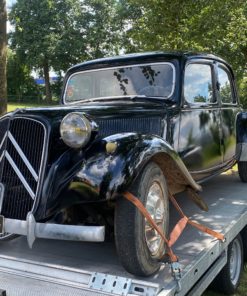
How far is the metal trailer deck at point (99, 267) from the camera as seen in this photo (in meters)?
2.31

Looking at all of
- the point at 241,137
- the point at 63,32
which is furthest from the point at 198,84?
the point at 63,32

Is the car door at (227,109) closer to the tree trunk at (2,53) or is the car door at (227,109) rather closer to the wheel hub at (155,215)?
the wheel hub at (155,215)

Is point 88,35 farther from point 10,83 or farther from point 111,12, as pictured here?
point 10,83

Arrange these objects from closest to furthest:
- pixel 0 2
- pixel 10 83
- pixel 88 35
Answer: pixel 0 2 → pixel 88 35 → pixel 10 83

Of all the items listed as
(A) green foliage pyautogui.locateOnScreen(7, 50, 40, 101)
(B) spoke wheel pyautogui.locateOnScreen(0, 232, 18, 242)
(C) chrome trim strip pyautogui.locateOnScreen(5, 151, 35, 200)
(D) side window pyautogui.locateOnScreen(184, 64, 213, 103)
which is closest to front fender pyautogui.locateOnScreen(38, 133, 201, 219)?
(C) chrome trim strip pyautogui.locateOnScreen(5, 151, 35, 200)

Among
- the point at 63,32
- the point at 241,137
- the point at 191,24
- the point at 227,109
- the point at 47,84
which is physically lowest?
the point at 241,137

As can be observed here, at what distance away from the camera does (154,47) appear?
12.6 meters

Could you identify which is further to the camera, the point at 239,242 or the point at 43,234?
the point at 239,242

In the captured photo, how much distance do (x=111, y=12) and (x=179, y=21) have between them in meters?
29.3

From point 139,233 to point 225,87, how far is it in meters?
3.55

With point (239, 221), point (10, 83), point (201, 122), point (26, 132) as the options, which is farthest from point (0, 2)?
point (10, 83)

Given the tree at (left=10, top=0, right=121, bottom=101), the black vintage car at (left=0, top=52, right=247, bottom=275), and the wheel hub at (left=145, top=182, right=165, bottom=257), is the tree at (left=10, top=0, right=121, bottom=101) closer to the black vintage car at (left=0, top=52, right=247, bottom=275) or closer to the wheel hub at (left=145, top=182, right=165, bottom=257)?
the black vintage car at (left=0, top=52, right=247, bottom=275)

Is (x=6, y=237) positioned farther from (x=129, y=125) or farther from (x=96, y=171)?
(x=129, y=125)

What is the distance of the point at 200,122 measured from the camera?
4422mm
